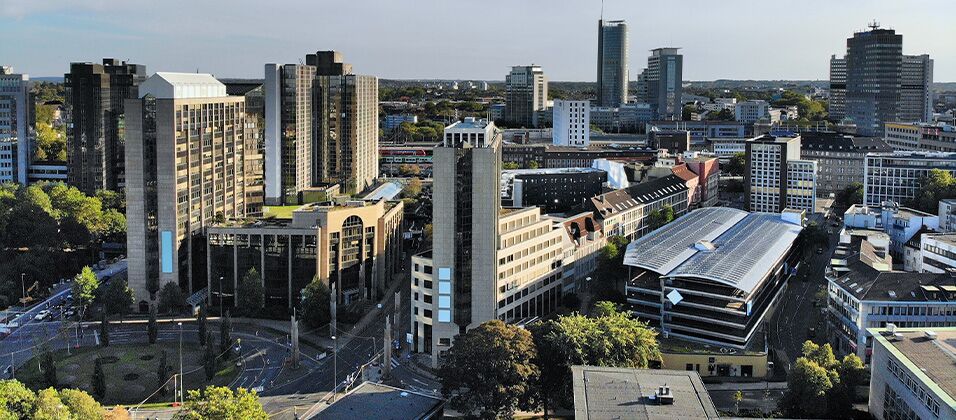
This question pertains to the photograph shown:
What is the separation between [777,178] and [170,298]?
66134mm

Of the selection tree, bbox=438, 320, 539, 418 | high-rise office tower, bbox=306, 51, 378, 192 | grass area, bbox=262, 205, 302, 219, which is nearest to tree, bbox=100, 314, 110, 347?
tree, bbox=438, 320, 539, 418

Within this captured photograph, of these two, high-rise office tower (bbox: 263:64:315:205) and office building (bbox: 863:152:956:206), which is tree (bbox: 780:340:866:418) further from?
high-rise office tower (bbox: 263:64:315:205)

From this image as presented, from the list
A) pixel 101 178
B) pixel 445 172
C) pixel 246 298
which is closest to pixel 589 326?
pixel 445 172

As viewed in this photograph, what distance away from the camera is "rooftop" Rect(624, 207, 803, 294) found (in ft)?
206

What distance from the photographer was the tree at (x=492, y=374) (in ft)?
156

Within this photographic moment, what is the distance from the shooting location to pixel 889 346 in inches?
1848

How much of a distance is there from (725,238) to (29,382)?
2028 inches

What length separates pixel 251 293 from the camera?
69.1 meters

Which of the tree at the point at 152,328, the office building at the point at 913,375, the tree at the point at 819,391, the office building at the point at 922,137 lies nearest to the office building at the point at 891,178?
the office building at the point at 922,137

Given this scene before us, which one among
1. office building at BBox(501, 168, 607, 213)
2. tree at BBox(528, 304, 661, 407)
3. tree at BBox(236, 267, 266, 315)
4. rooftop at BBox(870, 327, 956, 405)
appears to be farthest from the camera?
office building at BBox(501, 168, 607, 213)

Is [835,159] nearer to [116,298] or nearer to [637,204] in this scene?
[637,204]

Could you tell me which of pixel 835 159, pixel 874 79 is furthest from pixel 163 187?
pixel 874 79

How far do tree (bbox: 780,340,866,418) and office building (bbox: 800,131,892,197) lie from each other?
7992cm

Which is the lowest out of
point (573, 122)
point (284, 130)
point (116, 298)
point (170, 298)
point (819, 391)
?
point (819, 391)
